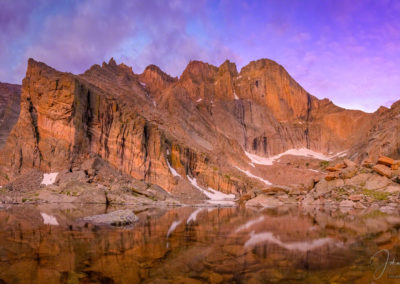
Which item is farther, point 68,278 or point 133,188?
point 133,188

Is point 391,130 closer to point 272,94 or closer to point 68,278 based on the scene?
point 68,278

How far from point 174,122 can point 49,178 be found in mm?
49157

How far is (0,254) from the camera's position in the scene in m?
7.59

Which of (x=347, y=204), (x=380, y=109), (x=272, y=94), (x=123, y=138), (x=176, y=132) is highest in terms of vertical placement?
(x=272, y=94)

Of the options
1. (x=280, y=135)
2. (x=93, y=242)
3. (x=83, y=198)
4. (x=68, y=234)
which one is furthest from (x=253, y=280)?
(x=280, y=135)

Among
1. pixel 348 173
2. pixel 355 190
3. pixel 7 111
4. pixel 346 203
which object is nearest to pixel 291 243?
pixel 346 203

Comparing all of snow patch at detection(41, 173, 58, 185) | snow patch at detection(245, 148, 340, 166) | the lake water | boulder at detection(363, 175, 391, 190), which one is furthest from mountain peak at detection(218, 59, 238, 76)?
the lake water

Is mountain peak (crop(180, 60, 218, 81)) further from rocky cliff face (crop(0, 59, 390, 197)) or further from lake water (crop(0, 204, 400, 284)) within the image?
lake water (crop(0, 204, 400, 284))

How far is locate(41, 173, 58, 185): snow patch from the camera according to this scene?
4194 cm

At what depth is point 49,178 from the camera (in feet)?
140

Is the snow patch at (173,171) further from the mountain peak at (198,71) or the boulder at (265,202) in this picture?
the mountain peak at (198,71)

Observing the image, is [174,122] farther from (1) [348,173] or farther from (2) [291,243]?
(2) [291,243]

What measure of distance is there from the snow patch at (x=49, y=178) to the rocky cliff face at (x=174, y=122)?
1319 mm

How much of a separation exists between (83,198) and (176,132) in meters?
46.5
